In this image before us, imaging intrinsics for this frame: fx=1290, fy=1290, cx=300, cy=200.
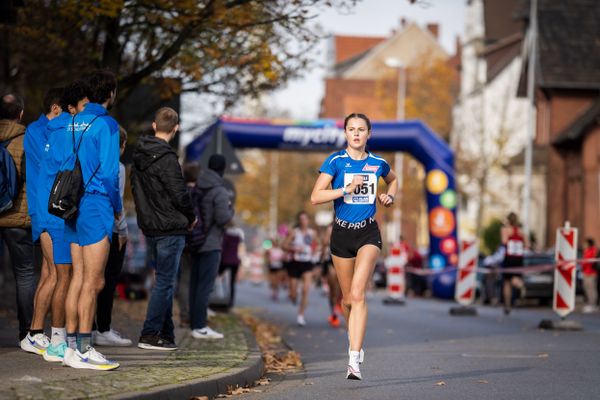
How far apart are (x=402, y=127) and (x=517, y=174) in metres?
24.9

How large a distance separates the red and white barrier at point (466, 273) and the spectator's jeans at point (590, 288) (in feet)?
15.4

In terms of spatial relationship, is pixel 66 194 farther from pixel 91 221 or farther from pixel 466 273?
pixel 466 273

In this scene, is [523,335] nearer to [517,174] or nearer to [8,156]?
[8,156]

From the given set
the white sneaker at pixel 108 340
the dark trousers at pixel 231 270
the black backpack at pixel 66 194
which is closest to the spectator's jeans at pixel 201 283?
the white sneaker at pixel 108 340

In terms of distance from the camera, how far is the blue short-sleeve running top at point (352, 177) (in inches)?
389

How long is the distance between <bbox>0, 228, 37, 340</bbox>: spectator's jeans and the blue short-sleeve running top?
2574 millimetres

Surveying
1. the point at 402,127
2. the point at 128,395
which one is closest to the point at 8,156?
the point at 128,395

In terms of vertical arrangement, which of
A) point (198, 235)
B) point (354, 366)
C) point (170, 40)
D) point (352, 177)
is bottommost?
point (354, 366)

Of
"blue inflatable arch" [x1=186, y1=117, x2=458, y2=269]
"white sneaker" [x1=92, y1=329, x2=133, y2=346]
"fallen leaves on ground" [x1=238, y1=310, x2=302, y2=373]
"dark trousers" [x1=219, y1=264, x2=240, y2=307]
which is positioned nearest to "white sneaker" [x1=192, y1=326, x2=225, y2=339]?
"fallen leaves on ground" [x1=238, y1=310, x2=302, y2=373]

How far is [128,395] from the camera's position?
7637mm

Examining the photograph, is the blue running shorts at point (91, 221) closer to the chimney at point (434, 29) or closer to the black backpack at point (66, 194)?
the black backpack at point (66, 194)

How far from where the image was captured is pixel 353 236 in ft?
32.5

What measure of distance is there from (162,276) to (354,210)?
2.29 metres

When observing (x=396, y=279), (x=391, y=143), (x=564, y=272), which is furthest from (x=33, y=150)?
(x=391, y=143)
